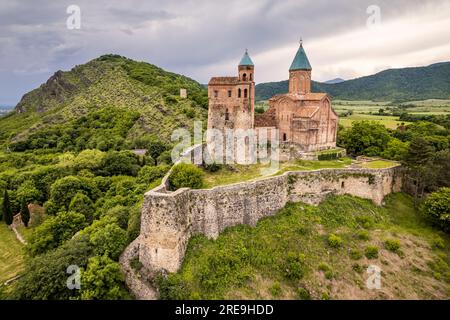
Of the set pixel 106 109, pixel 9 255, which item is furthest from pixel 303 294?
pixel 106 109

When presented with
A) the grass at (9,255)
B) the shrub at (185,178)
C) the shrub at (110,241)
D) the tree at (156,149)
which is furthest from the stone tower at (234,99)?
the tree at (156,149)

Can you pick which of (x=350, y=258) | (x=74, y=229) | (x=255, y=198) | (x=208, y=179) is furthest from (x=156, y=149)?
(x=350, y=258)

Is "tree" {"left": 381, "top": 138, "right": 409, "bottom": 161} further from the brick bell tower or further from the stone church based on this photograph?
the brick bell tower

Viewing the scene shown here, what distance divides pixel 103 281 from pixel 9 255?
23.3m

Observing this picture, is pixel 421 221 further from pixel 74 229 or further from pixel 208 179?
pixel 74 229

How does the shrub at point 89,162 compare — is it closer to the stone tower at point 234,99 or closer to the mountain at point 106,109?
the mountain at point 106,109

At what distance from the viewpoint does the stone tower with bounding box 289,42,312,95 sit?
124ft

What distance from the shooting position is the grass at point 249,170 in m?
29.0

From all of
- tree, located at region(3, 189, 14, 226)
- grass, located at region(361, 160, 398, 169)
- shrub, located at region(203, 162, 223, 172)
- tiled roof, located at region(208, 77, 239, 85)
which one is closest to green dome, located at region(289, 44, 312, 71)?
tiled roof, located at region(208, 77, 239, 85)

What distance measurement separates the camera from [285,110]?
37.7m

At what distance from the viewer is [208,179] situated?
29.9 metres

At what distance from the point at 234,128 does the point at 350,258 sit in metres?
17.5

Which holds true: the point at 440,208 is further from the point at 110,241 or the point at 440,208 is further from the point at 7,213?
the point at 7,213

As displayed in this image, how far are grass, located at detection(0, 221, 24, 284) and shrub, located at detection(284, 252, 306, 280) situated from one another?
1155 inches
